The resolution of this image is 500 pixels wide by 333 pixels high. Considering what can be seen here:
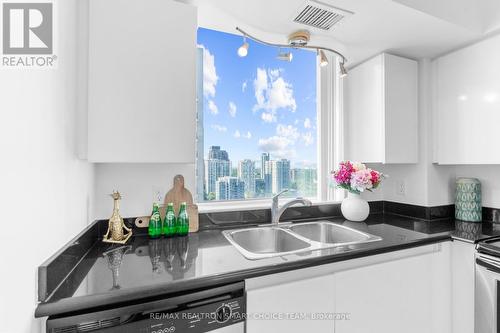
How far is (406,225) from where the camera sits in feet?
5.77

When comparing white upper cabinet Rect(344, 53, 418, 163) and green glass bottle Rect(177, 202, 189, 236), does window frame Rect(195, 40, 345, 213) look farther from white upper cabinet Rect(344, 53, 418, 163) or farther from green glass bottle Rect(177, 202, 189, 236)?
green glass bottle Rect(177, 202, 189, 236)

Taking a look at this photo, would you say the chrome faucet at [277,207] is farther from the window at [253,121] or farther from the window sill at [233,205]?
the window at [253,121]

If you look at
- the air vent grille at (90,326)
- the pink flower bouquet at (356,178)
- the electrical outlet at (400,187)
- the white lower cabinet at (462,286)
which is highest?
the pink flower bouquet at (356,178)

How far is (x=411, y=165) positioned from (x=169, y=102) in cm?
184

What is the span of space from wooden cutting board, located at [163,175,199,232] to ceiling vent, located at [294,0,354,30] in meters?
A: 1.12

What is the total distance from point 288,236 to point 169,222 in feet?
2.28

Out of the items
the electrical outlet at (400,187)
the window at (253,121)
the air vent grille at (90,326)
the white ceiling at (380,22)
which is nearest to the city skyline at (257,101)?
the window at (253,121)

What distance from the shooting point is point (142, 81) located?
1.14m

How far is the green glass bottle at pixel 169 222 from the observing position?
Answer: 1.41m

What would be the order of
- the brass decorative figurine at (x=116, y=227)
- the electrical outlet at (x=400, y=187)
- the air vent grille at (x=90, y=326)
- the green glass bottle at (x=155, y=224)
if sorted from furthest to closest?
the electrical outlet at (x=400, y=187), the green glass bottle at (x=155, y=224), the brass decorative figurine at (x=116, y=227), the air vent grille at (x=90, y=326)

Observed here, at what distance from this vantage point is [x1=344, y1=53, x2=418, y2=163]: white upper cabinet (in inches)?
71.4

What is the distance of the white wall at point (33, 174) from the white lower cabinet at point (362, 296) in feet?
2.21

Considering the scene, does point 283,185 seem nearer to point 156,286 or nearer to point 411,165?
point 411,165

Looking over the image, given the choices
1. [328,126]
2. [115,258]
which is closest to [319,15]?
[328,126]
